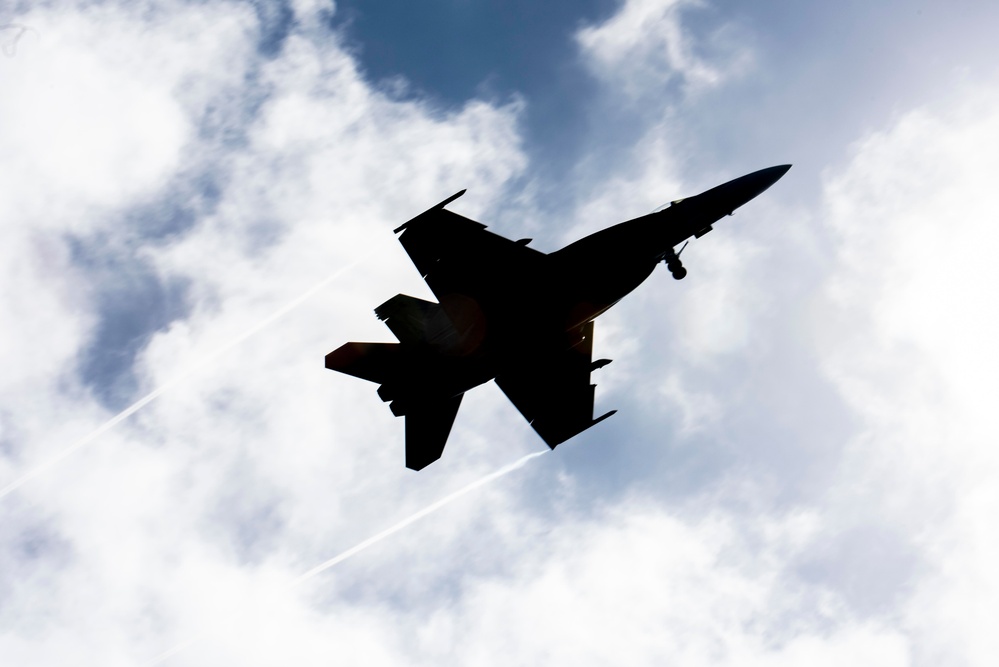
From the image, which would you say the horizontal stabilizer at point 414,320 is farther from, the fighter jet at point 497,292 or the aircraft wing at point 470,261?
the aircraft wing at point 470,261

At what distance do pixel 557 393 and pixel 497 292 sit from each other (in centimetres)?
661

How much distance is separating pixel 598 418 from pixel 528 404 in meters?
3.52

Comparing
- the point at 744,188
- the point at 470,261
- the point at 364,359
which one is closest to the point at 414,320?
the point at 364,359

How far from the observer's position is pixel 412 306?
31219 millimetres

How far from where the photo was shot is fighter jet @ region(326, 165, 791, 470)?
30.1 meters

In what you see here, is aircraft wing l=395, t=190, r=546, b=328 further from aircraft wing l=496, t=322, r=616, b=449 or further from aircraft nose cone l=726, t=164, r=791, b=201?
aircraft nose cone l=726, t=164, r=791, b=201

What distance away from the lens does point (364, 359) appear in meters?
31.5

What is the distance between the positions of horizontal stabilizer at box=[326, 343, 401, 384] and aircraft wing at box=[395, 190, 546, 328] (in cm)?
324

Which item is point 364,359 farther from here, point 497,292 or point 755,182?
point 755,182

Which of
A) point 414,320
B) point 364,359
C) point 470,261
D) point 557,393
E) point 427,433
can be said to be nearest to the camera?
point 470,261

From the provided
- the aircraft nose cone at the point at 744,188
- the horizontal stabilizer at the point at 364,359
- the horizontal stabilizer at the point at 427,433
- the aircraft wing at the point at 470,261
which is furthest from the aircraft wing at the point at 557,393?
the aircraft nose cone at the point at 744,188

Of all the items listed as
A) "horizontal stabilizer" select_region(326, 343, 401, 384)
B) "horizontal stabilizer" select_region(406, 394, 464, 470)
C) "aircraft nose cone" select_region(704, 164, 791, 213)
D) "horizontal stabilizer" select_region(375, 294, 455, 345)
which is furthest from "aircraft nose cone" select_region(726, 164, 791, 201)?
"horizontal stabilizer" select_region(326, 343, 401, 384)

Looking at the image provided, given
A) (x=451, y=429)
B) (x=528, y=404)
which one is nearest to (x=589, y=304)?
(x=528, y=404)

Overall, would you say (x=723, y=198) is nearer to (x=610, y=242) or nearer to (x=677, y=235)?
(x=677, y=235)
